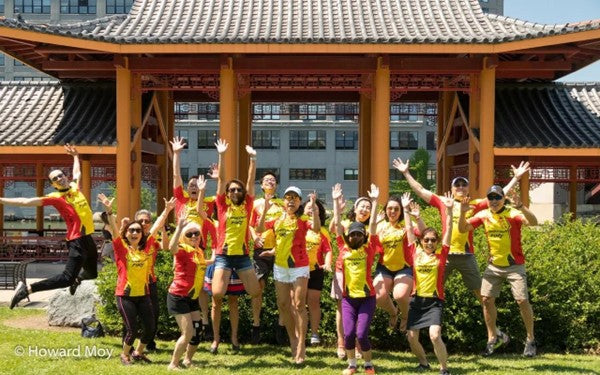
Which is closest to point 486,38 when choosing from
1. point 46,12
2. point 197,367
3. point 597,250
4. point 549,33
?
point 549,33

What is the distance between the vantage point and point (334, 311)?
31.4ft

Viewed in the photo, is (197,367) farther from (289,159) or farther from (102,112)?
(289,159)

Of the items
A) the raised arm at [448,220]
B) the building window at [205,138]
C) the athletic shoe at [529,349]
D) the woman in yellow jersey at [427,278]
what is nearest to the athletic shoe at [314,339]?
the woman in yellow jersey at [427,278]

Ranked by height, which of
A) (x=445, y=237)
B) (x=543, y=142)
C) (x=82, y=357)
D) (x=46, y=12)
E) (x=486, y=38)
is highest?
(x=46, y=12)

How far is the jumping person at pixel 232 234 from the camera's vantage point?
8.41 m

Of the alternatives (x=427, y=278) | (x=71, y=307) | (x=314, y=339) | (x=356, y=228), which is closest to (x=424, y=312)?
(x=427, y=278)

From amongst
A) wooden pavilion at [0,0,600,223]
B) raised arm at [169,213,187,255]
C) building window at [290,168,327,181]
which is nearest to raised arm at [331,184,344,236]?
raised arm at [169,213,187,255]

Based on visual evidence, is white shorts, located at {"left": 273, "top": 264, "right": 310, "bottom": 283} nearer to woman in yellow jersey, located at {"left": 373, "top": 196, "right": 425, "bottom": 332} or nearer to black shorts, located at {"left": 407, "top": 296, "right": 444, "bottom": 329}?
woman in yellow jersey, located at {"left": 373, "top": 196, "right": 425, "bottom": 332}

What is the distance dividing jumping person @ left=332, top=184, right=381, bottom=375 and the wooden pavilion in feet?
22.3

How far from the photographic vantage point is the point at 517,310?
30.7ft

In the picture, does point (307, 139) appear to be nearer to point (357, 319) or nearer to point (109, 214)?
point (109, 214)

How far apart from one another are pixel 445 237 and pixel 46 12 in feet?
192

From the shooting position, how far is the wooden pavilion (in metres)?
13.9

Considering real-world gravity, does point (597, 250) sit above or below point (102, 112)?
below
